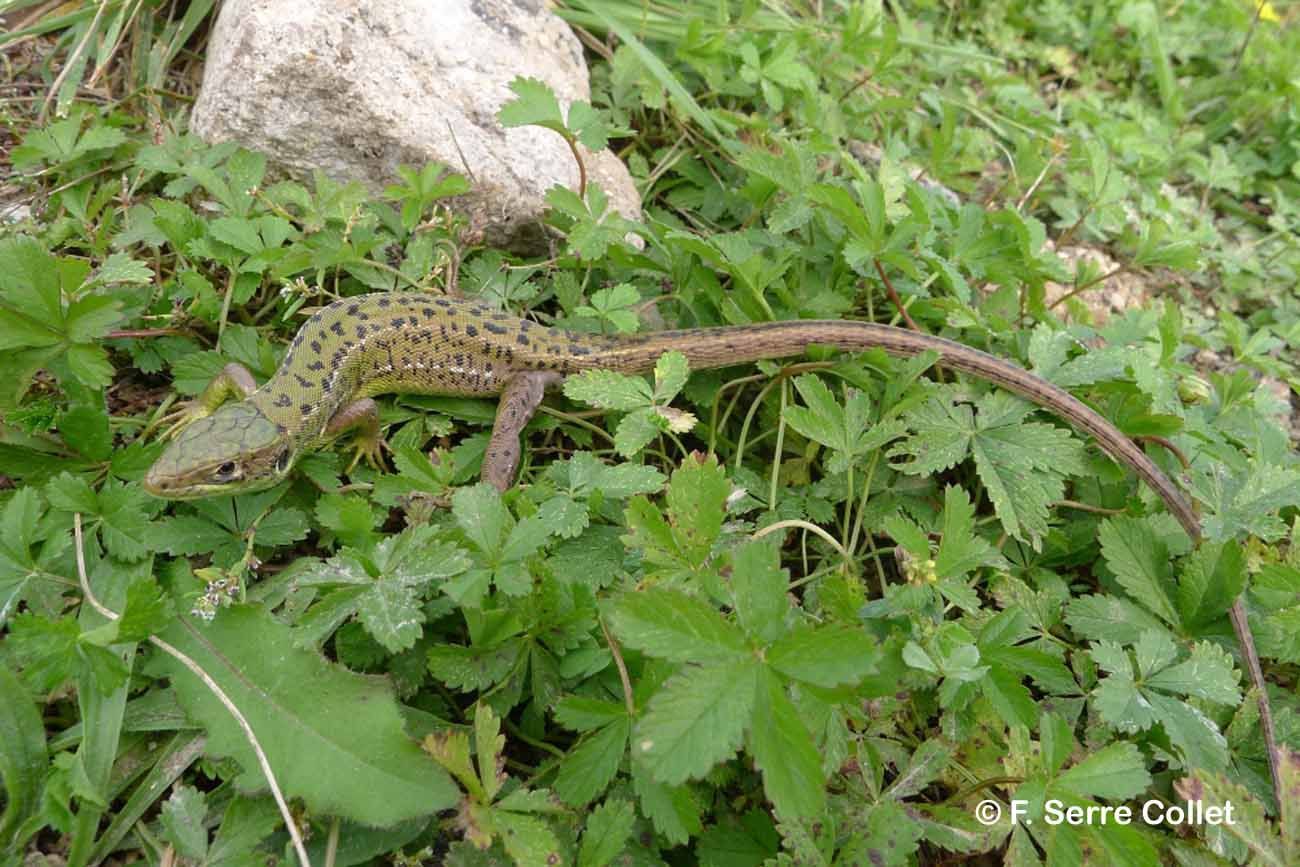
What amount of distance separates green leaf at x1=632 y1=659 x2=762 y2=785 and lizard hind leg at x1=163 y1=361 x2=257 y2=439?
7.85ft

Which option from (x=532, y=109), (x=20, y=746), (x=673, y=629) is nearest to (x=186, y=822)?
(x=20, y=746)

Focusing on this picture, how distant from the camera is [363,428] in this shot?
3434 millimetres

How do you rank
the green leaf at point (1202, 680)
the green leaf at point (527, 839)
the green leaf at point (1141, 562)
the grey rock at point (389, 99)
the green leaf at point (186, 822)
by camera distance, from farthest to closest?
the grey rock at point (389, 99) → the green leaf at point (1141, 562) → the green leaf at point (1202, 680) → the green leaf at point (186, 822) → the green leaf at point (527, 839)

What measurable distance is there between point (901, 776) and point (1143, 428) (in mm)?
2006

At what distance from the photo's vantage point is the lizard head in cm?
281

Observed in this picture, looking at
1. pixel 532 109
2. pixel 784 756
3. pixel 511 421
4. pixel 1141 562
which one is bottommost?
pixel 511 421

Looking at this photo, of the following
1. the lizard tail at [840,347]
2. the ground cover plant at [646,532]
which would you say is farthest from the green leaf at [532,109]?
the lizard tail at [840,347]

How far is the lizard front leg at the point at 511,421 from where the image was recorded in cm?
328

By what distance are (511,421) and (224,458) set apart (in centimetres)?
→ 113

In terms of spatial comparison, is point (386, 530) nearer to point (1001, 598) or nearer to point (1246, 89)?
point (1001, 598)

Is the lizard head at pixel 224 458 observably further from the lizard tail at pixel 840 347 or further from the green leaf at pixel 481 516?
the lizard tail at pixel 840 347

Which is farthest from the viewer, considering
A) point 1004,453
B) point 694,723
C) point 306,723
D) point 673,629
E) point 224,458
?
point 1004,453

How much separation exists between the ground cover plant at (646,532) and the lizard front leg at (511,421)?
12cm

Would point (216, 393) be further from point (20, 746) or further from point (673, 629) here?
point (673, 629)
